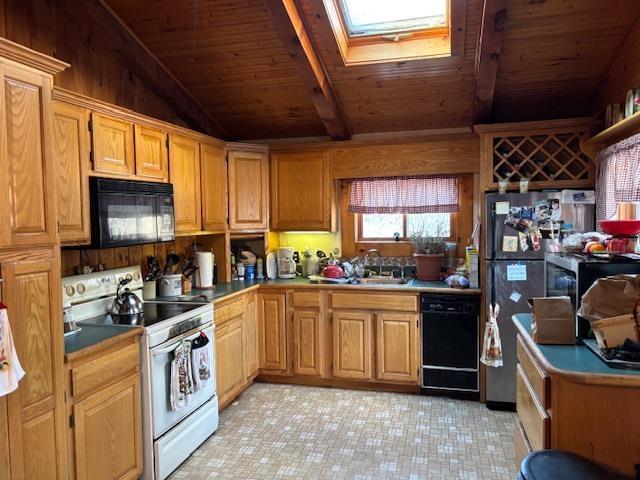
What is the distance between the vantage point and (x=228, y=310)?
3.54 meters

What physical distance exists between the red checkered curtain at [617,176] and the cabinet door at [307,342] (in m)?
2.29

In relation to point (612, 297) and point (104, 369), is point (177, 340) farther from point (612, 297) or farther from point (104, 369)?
point (612, 297)

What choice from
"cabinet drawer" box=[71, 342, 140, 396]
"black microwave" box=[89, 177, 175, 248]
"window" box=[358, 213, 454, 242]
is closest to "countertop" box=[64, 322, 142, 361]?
"cabinet drawer" box=[71, 342, 140, 396]

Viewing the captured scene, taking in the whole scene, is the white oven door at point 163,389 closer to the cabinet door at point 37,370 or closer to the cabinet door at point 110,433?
the cabinet door at point 110,433

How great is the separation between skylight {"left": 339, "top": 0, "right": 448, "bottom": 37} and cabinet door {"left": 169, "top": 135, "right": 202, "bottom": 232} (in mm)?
1475

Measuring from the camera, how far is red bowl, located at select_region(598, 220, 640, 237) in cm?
198

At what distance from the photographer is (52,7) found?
2850 millimetres

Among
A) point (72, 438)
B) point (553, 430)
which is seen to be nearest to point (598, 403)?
point (553, 430)

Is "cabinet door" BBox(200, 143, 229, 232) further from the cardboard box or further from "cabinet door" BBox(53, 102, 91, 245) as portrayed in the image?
the cardboard box

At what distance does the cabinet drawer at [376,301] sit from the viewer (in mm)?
3785

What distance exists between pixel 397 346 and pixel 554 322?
2.04 metres

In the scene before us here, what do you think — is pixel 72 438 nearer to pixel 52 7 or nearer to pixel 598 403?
pixel 598 403

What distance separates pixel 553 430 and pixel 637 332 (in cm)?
47

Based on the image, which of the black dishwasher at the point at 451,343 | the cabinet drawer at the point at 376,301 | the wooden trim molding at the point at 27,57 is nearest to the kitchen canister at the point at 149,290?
the cabinet drawer at the point at 376,301
